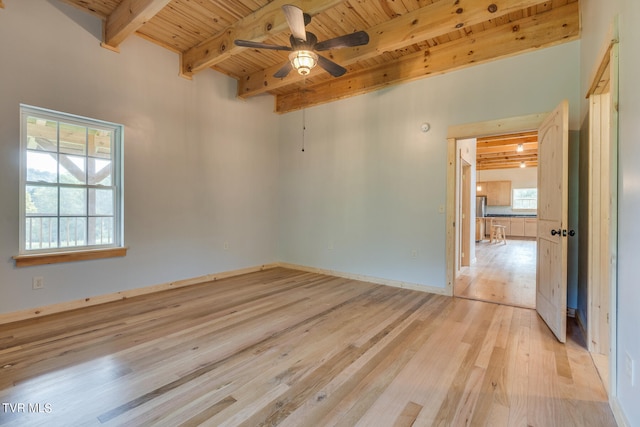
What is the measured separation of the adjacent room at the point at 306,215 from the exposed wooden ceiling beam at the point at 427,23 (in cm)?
2

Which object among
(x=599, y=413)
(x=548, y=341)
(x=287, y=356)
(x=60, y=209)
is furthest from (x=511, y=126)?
(x=60, y=209)

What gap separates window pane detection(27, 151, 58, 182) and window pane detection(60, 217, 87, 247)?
1.52ft

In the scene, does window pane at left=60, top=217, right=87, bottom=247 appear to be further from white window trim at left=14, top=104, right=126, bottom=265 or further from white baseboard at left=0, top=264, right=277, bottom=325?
white baseboard at left=0, top=264, right=277, bottom=325

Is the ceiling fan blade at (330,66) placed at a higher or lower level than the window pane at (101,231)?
higher

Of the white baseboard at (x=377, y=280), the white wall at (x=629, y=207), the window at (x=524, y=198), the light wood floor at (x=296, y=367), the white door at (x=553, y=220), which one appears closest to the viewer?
the white wall at (x=629, y=207)

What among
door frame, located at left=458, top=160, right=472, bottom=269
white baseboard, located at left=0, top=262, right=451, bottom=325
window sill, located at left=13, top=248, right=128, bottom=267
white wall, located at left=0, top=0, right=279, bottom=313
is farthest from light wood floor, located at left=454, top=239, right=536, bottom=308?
window sill, located at left=13, top=248, right=128, bottom=267

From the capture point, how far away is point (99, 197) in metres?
3.48

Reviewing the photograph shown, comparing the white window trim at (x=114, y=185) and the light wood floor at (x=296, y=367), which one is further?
the white window trim at (x=114, y=185)

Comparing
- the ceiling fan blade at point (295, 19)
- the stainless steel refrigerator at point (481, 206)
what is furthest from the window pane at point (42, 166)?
the stainless steel refrigerator at point (481, 206)

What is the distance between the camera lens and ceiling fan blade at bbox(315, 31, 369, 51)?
249 cm

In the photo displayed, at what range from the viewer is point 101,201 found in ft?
11.5

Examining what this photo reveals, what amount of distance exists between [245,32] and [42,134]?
2.40 meters

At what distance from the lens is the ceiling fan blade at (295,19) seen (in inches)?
86.4

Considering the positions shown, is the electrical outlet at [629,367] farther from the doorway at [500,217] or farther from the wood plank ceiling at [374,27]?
the wood plank ceiling at [374,27]
